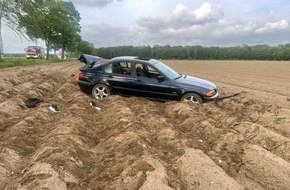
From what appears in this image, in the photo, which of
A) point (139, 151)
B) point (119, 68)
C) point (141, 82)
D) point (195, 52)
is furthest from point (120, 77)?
point (195, 52)

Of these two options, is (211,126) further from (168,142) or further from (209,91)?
(209,91)

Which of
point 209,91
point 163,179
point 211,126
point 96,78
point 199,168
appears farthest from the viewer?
point 96,78

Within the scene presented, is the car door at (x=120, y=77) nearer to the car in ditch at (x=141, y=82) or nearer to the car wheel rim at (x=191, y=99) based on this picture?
the car in ditch at (x=141, y=82)

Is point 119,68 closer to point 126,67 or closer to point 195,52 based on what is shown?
point 126,67

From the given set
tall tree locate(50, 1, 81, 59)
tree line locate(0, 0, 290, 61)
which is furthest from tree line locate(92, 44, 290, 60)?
tall tree locate(50, 1, 81, 59)

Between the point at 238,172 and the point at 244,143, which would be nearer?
the point at 238,172

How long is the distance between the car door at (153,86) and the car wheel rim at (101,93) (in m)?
1.14

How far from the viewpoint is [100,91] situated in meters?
12.5

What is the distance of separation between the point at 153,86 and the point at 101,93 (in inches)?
77.9

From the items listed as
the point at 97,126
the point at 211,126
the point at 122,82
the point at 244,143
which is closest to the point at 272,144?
the point at 244,143

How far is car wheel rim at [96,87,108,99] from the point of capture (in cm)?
1247

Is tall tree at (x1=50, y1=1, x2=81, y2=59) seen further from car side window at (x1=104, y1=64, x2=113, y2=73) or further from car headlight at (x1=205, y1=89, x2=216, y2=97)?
car headlight at (x1=205, y1=89, x2=216, y2=97)

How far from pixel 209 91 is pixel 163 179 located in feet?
23.1

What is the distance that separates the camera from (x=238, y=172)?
5.83 meters
